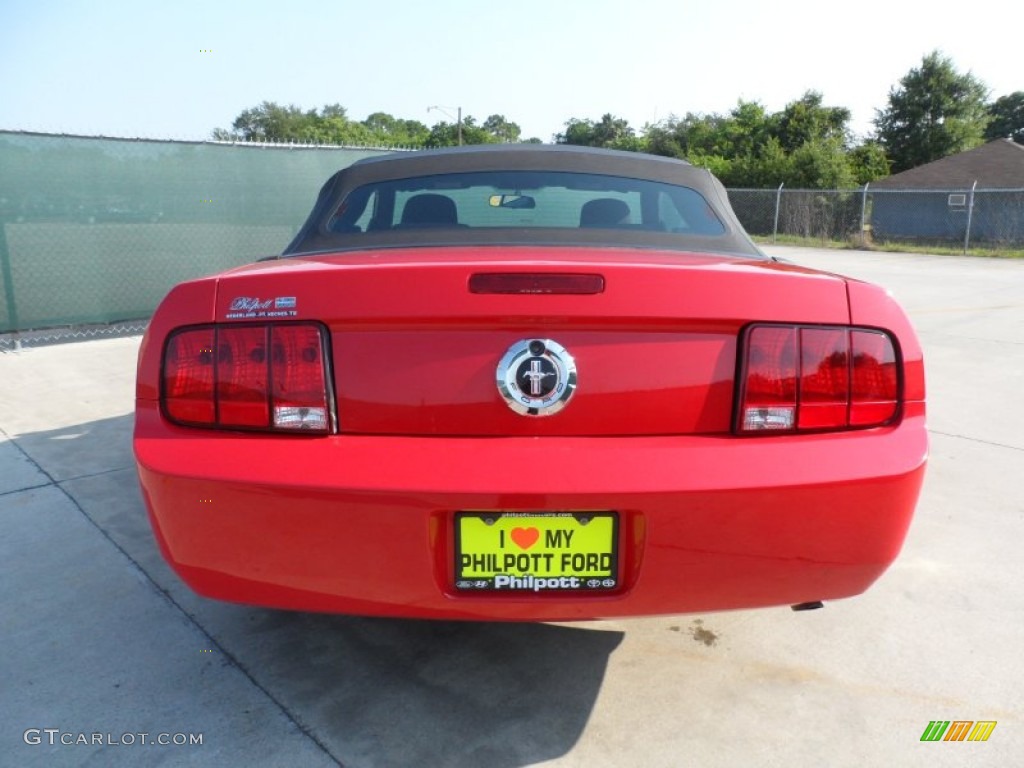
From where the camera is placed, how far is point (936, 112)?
134 feet

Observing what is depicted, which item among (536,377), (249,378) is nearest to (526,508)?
(536,377)

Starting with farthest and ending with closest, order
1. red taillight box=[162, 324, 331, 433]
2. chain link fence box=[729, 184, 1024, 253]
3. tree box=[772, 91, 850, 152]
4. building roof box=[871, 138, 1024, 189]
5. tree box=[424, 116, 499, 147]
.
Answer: tree box=[424, 116, 499, 147] < tree box=[772, 91, 850, 152] < building roof box=[871, 138, 1024, 189] < chain link fence box=[729, 184, 1024, 253] < red taillight box=[162, 324, 331, 433]

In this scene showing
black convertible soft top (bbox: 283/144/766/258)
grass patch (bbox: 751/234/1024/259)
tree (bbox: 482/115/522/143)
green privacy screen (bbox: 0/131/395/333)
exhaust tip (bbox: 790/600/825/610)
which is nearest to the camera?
exhaust tip (bbox: 790/600/825/610)

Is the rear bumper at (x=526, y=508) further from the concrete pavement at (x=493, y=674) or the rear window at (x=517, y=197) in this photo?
the rear window at (x=517, y=197)

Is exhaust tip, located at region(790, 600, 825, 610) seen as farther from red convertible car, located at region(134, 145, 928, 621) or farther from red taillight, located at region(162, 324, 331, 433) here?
red taillight, located at region(162, 324, 331, 433)

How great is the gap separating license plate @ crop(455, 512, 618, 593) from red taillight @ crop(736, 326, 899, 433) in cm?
43

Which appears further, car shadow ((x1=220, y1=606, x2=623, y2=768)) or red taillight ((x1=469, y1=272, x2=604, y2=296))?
car shadow ((x1=220, y1=606, x2=623, y2=768))

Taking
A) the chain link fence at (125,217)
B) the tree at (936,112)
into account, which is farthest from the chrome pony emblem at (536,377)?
the tree at (936,112)

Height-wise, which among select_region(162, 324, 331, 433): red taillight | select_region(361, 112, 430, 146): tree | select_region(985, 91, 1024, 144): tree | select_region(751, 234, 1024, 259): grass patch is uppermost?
select_region(361, 112, 430, 146): tree

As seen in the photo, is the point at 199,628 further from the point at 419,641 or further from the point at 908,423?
the point at 908,423

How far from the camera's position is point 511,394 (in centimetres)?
174

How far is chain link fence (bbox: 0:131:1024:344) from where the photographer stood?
730 cm

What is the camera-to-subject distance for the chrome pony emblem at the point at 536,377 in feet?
5.67

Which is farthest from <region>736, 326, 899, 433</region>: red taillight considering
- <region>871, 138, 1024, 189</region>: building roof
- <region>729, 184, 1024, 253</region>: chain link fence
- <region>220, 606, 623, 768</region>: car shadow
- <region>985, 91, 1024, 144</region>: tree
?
<region>985, 91, 1024, 144</region>: tree
